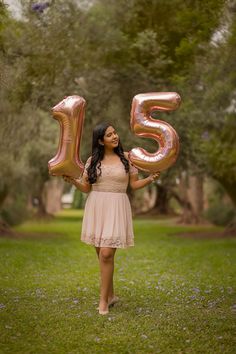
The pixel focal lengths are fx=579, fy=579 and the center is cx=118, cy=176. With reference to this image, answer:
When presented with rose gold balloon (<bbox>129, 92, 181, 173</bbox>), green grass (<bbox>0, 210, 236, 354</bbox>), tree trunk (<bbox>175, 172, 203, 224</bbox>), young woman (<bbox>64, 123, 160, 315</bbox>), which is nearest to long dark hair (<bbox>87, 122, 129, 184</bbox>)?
young woman (<bbox>64, 123, 160, 315</bbox>)

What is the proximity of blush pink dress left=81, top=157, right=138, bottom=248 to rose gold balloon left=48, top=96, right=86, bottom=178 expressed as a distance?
230mm

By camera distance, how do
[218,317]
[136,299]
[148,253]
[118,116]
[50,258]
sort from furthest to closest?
[118,116], [148,253], [50,258], [136,299], [218,317]

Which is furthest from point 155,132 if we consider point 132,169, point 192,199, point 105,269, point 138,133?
point 192,199

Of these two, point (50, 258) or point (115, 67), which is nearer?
point (50, 258)

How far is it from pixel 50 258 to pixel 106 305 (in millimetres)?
6333

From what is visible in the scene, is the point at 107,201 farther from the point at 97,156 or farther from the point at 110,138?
the point at 110,138

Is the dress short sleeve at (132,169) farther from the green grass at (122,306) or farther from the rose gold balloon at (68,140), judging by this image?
the green grass at (122,306)

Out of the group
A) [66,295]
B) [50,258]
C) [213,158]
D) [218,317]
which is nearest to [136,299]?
[66,295]

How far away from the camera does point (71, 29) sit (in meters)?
14.6

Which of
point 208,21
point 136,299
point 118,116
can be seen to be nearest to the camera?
point 136,299

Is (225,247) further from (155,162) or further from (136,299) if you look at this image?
(155,162)

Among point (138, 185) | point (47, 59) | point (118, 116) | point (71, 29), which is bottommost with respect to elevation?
point (138, 185)

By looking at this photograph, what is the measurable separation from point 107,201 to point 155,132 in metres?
0.97

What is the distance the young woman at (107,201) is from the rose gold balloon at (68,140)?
18 cm
